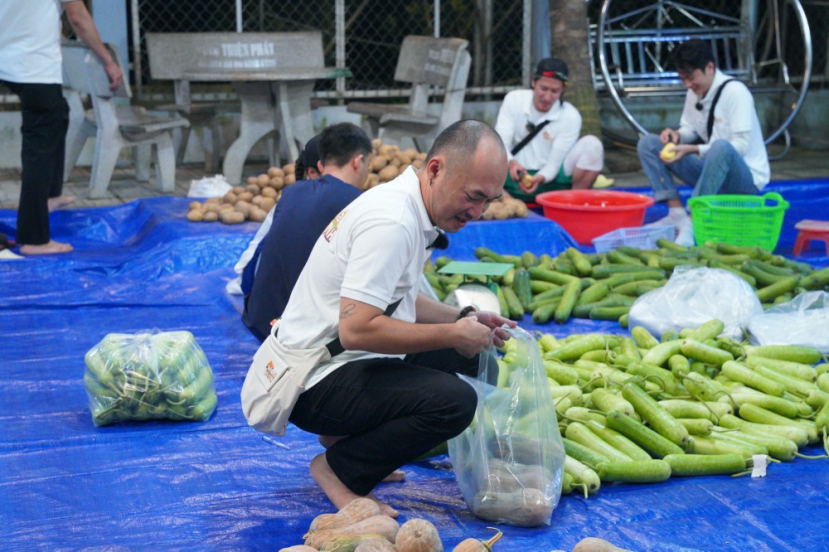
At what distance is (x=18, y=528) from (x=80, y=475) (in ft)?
1.23

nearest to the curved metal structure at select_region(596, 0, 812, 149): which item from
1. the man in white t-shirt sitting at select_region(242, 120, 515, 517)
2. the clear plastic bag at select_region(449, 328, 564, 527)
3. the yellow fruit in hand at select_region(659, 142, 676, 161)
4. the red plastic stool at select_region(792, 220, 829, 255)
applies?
the yellow fruit in hand at select_region(659, 142, 676, 161)

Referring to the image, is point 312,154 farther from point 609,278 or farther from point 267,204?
point 267,204

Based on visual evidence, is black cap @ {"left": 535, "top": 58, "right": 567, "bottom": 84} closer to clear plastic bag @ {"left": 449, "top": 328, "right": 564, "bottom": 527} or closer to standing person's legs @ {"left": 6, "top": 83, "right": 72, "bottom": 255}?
standing person's legs @ {"left": 6, "top": 83, "right": 72, "bottom": 255}

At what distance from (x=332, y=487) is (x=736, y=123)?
463 centimetres

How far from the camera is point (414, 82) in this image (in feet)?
27.5

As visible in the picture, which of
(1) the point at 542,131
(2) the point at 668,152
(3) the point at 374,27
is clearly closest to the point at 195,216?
(1) the point at 542,131

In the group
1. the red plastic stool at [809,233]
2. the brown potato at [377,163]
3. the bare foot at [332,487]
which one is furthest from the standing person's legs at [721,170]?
the bare foot at [332,487]

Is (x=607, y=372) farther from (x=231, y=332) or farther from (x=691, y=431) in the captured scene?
(x=231, y=332)

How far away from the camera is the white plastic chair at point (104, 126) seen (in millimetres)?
7051

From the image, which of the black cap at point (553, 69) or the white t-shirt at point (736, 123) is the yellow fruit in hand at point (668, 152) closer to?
the white t-shirt at point (736, 123)

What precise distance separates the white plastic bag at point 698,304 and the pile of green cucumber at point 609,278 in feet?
0.63

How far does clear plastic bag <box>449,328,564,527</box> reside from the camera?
2.83m

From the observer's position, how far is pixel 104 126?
23.3 ft

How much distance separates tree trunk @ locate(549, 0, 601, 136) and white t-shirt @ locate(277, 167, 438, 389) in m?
5.92
